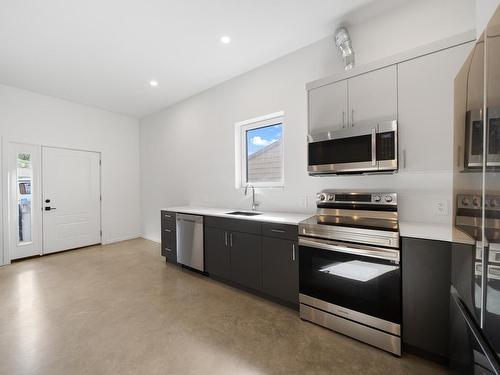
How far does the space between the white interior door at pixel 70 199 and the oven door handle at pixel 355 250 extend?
4.86m

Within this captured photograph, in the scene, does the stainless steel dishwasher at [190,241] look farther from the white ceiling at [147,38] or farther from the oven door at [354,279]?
the white ceiling at [147,38]

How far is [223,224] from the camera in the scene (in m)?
2.93

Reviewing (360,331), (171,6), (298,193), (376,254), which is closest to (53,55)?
(171,6)

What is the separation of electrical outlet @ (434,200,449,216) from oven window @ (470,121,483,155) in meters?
1.15

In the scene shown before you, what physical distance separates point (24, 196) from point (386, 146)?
5.74 metres

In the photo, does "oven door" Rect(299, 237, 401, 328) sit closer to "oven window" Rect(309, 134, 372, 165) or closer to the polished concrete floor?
the polished concrete floor

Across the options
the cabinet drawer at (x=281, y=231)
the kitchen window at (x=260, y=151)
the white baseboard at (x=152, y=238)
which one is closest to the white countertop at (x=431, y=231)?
the cabinet drawer at (x=281, y=231)

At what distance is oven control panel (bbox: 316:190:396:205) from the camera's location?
2123 millimetres

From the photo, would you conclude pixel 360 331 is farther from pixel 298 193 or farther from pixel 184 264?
pixel 184 264

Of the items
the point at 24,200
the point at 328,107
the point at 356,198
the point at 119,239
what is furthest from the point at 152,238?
the point at 328,107

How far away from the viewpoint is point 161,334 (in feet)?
6.63

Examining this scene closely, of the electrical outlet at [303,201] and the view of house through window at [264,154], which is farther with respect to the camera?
the view of house through window at [264,154]

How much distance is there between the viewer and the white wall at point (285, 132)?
2.04 metres

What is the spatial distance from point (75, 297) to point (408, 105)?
4102mm
